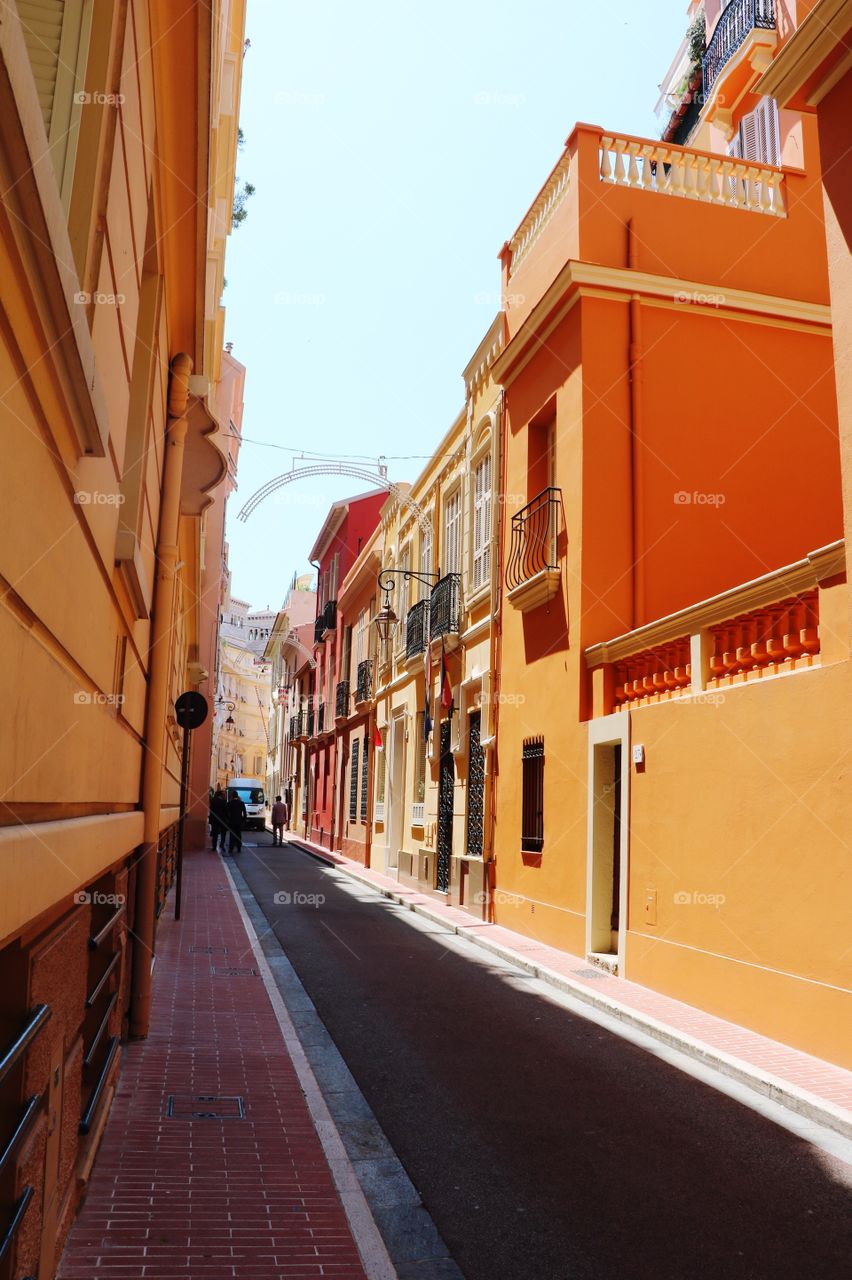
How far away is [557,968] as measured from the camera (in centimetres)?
1152

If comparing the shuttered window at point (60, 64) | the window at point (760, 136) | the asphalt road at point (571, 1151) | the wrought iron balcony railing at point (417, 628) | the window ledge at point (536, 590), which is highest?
the window at point (760, 136)

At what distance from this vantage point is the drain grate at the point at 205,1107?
20.0 ft

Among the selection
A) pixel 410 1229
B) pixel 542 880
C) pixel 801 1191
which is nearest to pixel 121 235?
pixel 410 1229

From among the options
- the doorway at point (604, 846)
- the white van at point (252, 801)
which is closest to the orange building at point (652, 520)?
the doorway at point (604, 846)

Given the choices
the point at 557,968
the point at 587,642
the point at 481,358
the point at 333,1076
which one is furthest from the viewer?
the point at 481,358

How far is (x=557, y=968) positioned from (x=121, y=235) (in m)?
9.45

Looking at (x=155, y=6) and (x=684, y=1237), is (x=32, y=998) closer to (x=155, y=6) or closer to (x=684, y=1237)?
(x=684, y=1237)

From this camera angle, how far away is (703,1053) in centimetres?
780

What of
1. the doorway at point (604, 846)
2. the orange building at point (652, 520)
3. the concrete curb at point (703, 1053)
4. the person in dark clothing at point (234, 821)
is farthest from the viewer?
the person in dark clothing at point (234, 821)

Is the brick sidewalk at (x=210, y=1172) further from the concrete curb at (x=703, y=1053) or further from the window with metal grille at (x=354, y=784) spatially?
the window with metal grille at (x=354, y=784)

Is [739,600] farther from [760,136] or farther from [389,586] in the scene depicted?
[389,586]

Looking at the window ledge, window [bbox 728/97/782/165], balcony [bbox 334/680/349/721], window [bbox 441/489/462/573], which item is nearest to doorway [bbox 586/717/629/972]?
the window ledge

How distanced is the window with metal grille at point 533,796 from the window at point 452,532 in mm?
5891

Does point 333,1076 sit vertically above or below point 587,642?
below
